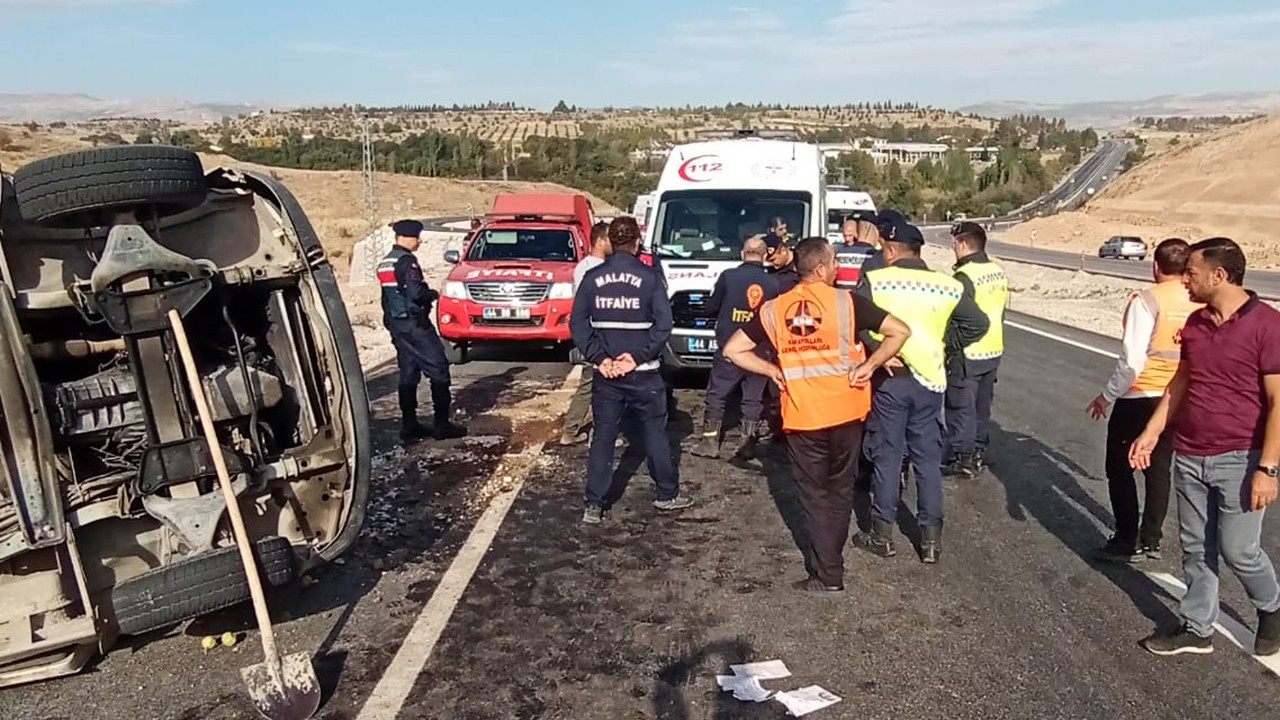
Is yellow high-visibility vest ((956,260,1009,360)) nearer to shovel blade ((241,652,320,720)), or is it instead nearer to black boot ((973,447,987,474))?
black boot ((973,447,987,474))

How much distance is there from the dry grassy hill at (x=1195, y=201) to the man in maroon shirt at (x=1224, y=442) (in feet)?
162

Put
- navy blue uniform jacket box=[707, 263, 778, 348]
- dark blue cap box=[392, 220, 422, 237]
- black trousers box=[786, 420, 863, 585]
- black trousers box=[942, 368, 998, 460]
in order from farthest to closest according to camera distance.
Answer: dark blue cap box=[392, 220, 422, 237] → navy blue uniform jacket box=[707, 263, 778, 348] → black trousers box=[942, 368, 998, 460] → black trousers box=[786, 420, 863, 585]

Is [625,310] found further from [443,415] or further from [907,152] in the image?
[907,152]

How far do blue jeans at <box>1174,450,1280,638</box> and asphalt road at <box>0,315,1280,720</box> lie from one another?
274 millimetres

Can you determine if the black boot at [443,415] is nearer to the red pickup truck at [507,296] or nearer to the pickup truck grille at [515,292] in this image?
the red pickup truck at [507,296]

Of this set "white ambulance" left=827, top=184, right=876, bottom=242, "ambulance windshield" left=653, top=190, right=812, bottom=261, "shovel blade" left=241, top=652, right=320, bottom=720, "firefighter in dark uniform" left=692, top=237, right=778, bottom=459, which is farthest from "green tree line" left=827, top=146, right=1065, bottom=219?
"shovel blade" left=241, top=652, right=320, bottom=720

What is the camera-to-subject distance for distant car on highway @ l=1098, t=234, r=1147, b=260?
47.6 meters

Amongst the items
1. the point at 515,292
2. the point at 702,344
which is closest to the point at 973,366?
the point at 702,344

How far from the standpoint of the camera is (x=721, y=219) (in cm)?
1125

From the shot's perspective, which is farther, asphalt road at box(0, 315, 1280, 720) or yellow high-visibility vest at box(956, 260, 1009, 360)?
yellow high-visibility vest at box(956, 260, 1009, 360)

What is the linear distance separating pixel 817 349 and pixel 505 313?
780 cm

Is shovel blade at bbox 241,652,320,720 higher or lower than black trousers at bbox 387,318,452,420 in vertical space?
lower

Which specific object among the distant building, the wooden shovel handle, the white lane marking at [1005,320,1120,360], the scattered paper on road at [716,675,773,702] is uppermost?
the wooden shovel handle

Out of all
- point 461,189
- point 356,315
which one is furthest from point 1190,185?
point 356,315
